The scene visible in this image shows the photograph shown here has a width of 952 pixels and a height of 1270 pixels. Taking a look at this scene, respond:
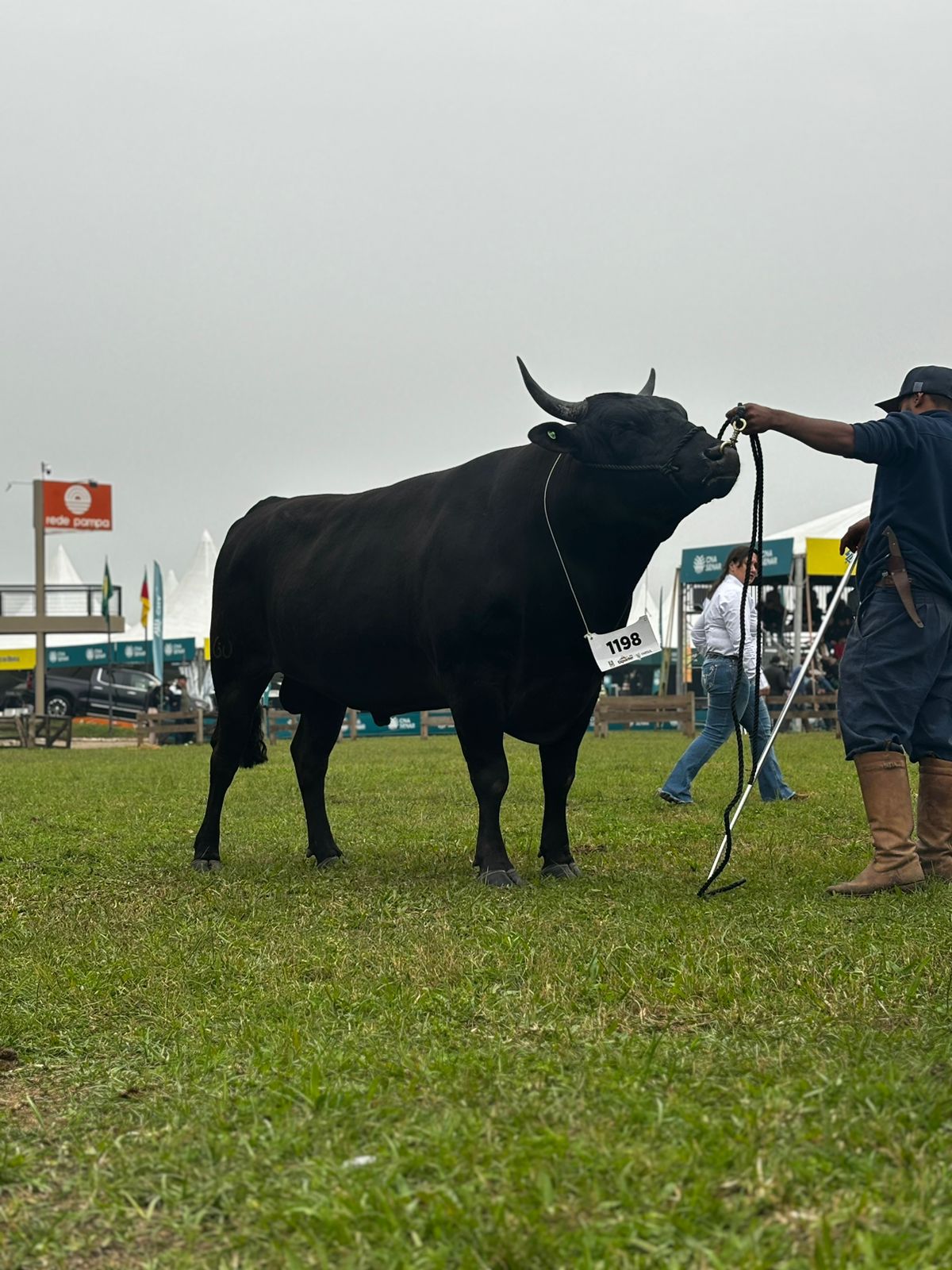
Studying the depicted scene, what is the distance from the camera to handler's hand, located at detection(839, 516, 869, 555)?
21.7ft

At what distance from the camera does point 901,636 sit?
20.0 ft

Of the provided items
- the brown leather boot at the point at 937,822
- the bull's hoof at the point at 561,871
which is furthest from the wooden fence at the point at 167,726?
the brown leather boot at the point at 937,822

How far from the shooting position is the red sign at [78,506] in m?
52.6

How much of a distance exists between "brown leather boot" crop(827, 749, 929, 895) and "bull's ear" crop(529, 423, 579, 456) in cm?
187

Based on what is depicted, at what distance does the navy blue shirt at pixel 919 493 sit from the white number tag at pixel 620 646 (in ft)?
3.87

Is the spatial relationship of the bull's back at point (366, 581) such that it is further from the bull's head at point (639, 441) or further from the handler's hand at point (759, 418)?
the handler's hand at point (759, 418)

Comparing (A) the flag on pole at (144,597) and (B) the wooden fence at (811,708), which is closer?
(B) the wooden fence at (811,708)

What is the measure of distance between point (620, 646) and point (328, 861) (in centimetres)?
228

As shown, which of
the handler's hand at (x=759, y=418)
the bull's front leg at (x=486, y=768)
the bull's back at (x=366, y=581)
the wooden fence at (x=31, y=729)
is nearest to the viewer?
the handler's hand at (x=759, y=418)

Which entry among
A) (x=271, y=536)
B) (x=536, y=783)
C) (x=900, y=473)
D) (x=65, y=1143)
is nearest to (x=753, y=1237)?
(x=65, y=1143)

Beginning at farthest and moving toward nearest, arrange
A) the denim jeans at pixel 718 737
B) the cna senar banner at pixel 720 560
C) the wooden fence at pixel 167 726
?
the wooden fence at pixel 167 726, the cna senar banner at pixel 720 560, the denim jeans at pixel 718 737

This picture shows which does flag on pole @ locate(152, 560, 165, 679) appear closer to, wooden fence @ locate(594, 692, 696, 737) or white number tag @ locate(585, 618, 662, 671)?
wooden fence @ locate(594, 692, 696, 737)

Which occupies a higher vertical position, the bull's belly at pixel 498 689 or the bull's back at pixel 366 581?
the bull's back at pixel 366 581

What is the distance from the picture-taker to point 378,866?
7762mm
